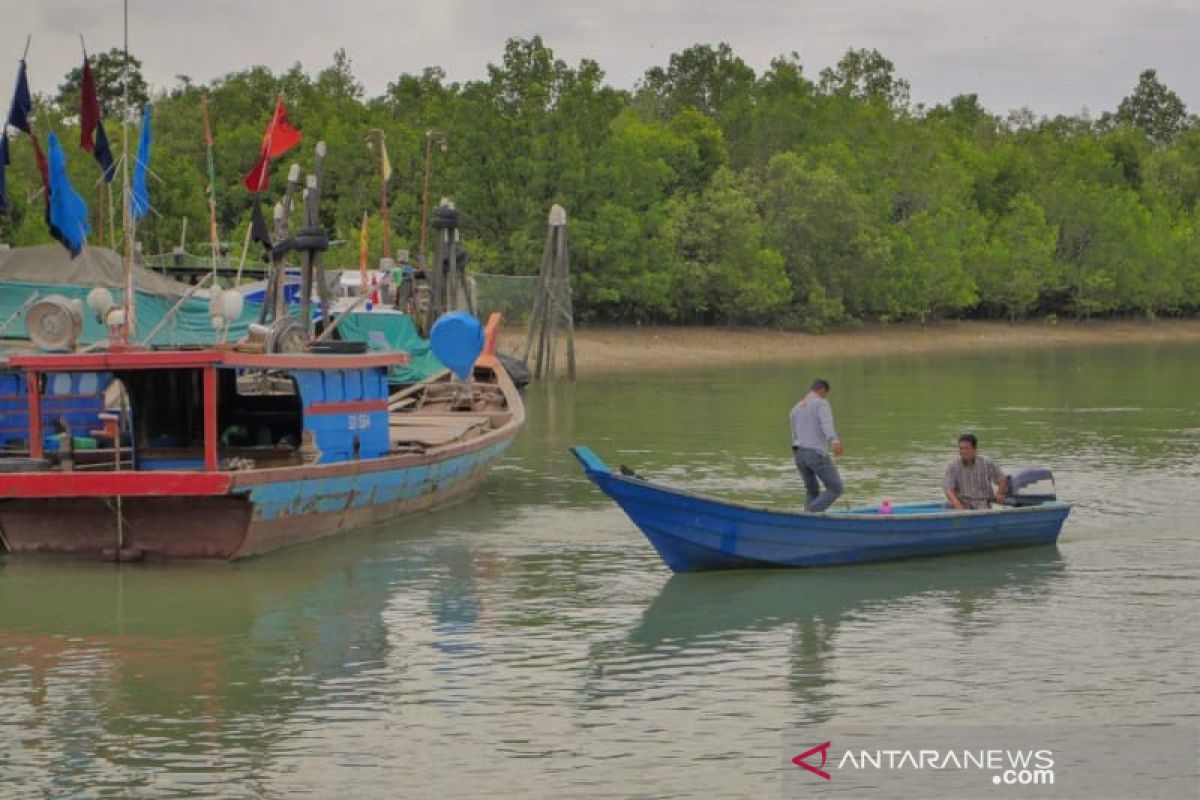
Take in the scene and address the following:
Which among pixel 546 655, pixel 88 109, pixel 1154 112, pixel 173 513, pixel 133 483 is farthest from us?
pixel 1154 112

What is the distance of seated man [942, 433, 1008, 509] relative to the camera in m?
21.5

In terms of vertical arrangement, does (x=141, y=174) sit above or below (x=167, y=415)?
above

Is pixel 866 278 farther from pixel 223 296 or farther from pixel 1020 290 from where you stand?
pixel 223 296

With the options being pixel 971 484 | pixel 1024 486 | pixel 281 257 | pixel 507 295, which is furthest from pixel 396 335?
pixel 507 295

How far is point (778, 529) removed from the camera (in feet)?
64.5

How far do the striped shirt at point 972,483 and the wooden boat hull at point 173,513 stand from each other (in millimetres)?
6835

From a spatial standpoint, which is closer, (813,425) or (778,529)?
(778,529)

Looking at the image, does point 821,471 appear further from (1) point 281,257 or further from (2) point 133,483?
(1) point 281,257

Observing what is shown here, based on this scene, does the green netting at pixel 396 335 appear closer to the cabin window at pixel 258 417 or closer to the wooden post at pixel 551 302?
the cabin window at pixel 258 417

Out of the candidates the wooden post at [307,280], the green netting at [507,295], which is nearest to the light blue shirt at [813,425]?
the wooden post at [307,280]

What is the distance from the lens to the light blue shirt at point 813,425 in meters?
20.3

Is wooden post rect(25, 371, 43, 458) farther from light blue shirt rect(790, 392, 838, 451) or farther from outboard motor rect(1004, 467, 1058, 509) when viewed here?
outboard motor rect(1004, 467, 1058, 509)

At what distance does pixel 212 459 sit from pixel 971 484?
8266mm

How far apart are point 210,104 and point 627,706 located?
A: 2415 inches
